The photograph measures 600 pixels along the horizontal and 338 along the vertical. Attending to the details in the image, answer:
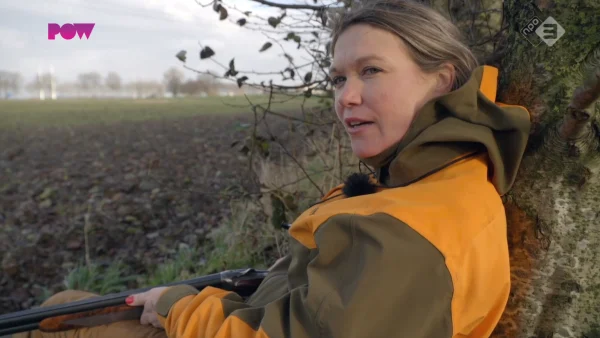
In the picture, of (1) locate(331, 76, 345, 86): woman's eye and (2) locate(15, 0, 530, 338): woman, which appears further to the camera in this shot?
(1) locate(331, 76, 345, 86): woman's eye

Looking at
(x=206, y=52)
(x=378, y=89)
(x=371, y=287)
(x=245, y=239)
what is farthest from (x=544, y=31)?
(x=245, y=239)

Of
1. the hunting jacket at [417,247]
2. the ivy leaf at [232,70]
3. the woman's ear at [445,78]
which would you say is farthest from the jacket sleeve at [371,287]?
the ivy leaf at [232,70]

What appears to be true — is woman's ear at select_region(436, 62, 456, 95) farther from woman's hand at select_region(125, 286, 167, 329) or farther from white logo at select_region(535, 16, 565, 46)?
woman's hand at select_region(125, 286, 167, 329)

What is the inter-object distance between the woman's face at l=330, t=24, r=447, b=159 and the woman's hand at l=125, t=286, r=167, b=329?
101cm

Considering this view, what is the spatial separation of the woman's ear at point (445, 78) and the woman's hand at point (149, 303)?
133 cm

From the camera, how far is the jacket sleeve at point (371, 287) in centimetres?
128

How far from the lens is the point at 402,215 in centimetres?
136

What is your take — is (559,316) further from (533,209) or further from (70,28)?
(70,28)

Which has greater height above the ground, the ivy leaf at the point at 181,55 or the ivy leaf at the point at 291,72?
the ivy leaf at the point at 181,55

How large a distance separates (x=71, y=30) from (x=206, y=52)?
878 mm

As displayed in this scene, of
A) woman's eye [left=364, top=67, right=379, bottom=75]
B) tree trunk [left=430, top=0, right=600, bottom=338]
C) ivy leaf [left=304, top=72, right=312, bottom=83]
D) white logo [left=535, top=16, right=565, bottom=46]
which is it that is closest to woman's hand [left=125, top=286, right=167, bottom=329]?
woman's eye [left=364, top=67, right=379, bottom=75]

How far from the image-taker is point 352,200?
1.52 meters

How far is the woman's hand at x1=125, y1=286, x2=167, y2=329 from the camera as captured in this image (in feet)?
6.80

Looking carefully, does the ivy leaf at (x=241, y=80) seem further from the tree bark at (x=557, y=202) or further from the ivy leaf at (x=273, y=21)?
the tree bark at (x=557, y=202)
